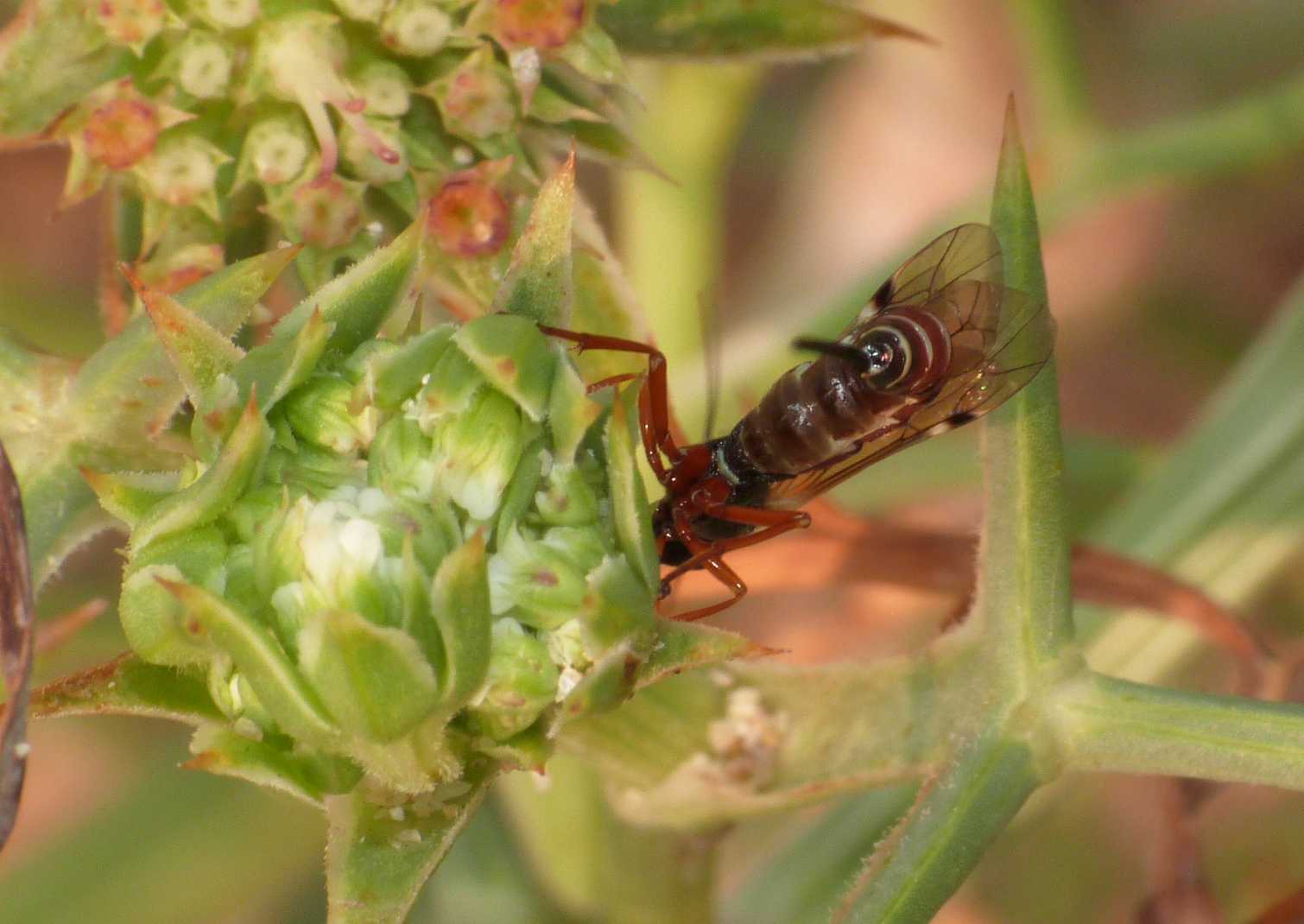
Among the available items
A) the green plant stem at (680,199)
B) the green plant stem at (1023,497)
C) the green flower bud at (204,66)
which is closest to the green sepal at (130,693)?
the green flower bud at (204,66)

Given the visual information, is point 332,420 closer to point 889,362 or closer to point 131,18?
point 131,18

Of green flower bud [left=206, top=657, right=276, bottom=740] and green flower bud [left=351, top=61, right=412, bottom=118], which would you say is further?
green flower bud [left=351, top=61, right=412, bottom=118]

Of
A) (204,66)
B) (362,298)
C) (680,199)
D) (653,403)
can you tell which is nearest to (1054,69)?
(680,199)

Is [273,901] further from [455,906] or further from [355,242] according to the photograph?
[355,242]

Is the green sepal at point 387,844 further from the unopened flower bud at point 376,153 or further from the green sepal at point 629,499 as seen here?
the unopened flower bud at point 376,153

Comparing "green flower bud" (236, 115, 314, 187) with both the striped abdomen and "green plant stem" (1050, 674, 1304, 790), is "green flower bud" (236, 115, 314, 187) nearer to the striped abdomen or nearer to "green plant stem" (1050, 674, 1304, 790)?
the striped abdomen

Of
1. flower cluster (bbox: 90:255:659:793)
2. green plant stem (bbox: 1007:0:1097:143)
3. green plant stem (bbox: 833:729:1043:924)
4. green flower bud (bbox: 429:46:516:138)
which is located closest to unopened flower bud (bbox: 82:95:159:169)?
green flower bud (bbox: 429:46:516:138)
